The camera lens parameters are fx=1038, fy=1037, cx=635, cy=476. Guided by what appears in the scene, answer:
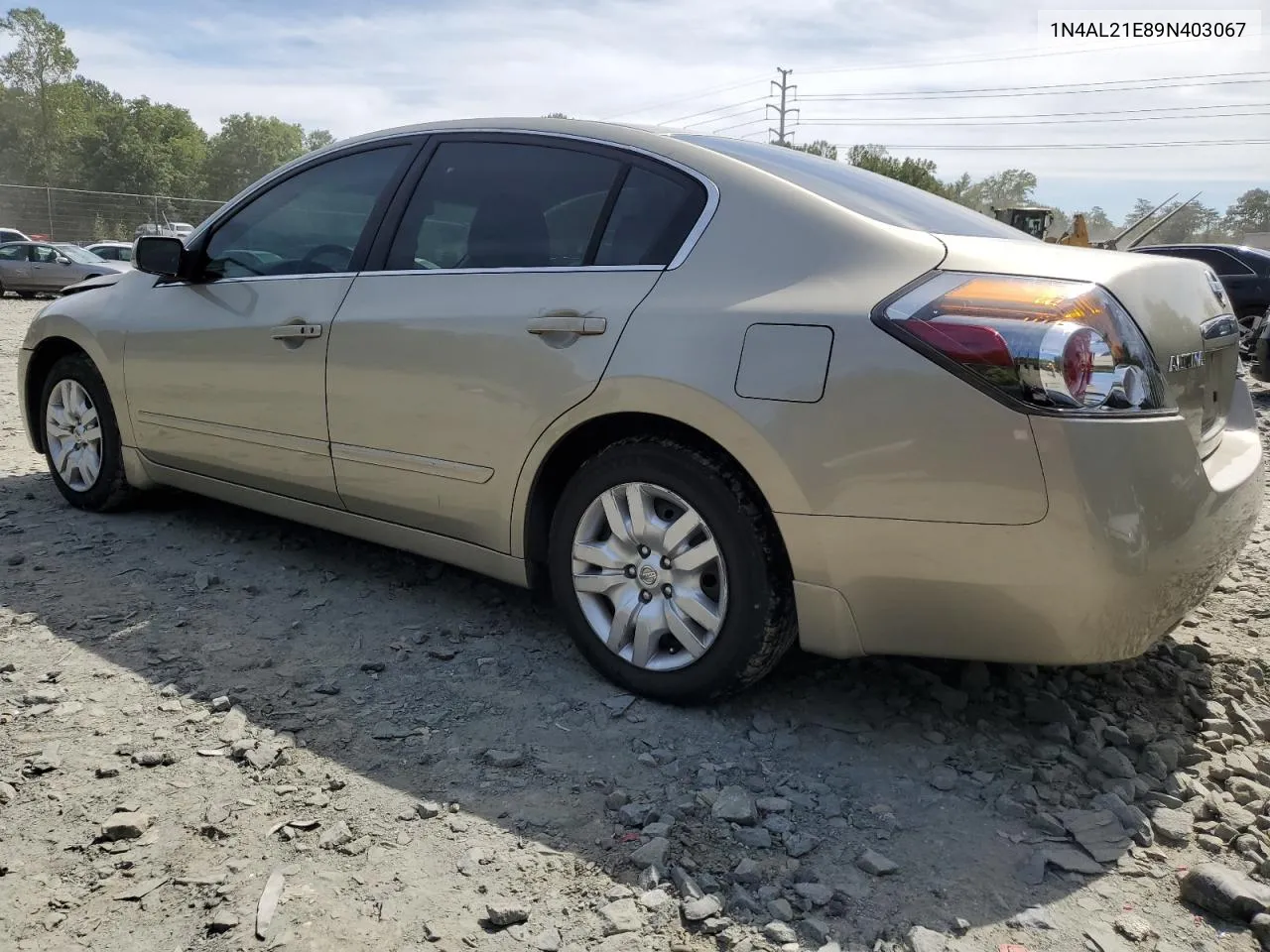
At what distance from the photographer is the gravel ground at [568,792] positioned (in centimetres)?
201

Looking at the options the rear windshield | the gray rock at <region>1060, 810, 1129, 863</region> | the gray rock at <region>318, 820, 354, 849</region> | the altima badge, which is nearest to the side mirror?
the rear windshield

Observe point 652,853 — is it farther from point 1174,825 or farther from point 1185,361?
point 1185,361

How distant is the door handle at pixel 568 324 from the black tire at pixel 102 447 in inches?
97.7

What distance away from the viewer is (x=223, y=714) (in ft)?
9.21

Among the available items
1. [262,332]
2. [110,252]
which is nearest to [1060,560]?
[262,332]

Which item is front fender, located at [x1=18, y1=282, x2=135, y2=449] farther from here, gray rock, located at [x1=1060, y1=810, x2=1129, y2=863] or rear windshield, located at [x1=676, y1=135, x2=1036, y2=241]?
gray rock, located at [x1=1060, y1=810, x2=1129, y2=863]

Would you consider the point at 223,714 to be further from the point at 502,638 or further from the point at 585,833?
the point at 585,833

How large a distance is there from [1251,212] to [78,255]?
10309cm

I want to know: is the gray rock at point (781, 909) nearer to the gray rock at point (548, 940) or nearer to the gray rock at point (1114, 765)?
the gray rock at point (548, 940)

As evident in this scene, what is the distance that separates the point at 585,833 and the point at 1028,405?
4.38ft

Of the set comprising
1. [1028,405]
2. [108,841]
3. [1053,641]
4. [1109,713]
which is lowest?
[108,841]

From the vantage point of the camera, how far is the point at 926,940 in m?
1.94

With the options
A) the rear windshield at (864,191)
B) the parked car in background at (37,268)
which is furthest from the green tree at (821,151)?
the parked car in background at (37,268)

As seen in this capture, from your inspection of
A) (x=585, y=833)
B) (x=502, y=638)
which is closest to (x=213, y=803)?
(x=585, y=833)
